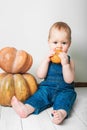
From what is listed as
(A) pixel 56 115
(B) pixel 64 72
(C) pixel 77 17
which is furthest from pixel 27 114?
(C) pixel 77 17

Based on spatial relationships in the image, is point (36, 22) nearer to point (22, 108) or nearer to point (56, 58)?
point (56, 58)

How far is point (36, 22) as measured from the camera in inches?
61.5

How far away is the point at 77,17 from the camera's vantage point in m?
1.60

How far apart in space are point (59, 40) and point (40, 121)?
0.45m

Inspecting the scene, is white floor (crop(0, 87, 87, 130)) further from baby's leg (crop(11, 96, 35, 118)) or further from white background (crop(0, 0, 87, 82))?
white background (crop(0, 0, 87, 82))

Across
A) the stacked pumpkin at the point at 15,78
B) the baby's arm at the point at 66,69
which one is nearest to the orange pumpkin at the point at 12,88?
the stacked pumpkin at the point at 15,78

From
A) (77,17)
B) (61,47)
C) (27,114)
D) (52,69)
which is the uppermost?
(77,17)

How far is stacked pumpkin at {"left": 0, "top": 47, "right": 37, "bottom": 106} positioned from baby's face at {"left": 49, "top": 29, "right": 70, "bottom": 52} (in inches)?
6.2

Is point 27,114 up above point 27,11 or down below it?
below

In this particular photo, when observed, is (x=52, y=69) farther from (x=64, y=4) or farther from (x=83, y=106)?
(x=64, y=4)

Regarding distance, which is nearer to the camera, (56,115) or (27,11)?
(56,115)

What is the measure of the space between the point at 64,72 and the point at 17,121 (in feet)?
1.22

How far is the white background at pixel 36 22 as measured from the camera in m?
1.53

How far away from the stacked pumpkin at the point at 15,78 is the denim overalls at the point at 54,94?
0.05 m
